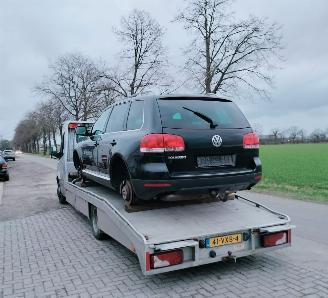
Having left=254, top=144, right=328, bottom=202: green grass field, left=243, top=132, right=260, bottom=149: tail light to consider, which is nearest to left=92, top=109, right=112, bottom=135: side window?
left=243, top=132, right=260, bottom=149: tail light

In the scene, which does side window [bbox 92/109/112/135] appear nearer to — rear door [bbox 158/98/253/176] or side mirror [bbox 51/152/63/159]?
rear door [bbox 158/98/253/176]

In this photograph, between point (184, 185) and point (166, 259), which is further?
point (184, 185)

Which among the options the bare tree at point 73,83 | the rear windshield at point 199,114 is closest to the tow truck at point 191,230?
the rear windshield at point 199,114

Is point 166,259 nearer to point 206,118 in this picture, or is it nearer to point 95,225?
point 206,118

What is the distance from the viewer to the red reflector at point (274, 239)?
510cm

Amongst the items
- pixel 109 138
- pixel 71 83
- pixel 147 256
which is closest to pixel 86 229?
pixel 109 138

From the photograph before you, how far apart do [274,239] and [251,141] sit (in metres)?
1.32

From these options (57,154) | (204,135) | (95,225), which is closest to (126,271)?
(95,225)

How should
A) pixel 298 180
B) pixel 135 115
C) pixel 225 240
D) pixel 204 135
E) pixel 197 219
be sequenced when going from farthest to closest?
pixel 298 180 → pixel 135 115 → pixel 197 219 → pixel 204 135 → pixel 225 240

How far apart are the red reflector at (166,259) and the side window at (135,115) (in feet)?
5.65

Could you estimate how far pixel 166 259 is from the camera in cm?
449

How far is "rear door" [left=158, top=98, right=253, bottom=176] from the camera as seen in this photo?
4965mm

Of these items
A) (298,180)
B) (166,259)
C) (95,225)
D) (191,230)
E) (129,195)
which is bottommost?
(298,180)

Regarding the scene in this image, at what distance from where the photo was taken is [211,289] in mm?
4520
